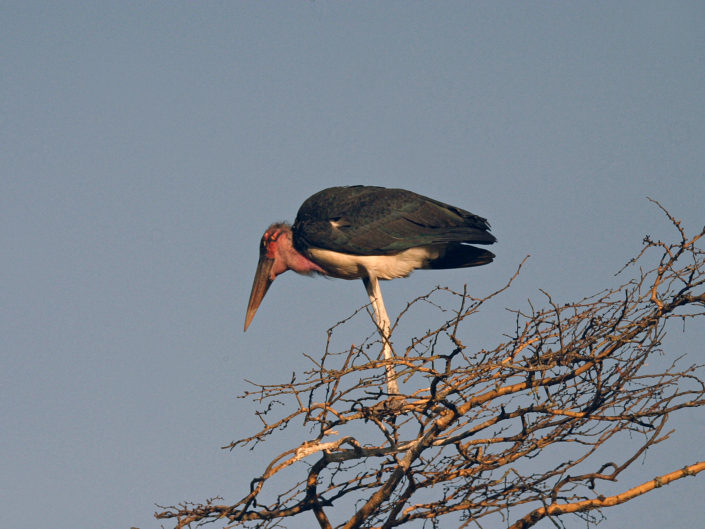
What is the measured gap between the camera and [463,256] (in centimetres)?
920

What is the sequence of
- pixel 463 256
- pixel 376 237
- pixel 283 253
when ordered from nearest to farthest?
pixel 376 237, pixel 463 256, pixel 283 253

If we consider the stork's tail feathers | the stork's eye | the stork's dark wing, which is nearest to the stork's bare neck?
the stork's eye

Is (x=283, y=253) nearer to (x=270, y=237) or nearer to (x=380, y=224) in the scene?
(x=270, y=237)

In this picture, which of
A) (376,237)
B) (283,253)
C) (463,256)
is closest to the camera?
(376,237)

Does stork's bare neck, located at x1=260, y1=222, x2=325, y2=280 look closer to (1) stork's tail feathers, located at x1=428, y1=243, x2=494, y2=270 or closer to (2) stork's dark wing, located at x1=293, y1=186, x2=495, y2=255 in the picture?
(2) stork's dark wing, located at x1=293, y1=186, x2=495, y2=255

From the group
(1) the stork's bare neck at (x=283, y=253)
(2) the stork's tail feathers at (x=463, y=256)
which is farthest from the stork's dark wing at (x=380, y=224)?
(2) the stork's tail feathers at (x=463, y=256)

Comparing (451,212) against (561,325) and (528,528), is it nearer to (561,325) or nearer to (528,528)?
(561,325)

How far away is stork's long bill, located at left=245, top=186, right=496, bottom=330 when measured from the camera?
898cm

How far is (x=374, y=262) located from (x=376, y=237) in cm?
23

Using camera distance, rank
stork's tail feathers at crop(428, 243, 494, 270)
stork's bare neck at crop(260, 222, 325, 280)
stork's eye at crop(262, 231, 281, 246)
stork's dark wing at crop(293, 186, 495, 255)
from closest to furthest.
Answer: stork's dark wing at crop(293, 186, 495, 255) → stork's tail feathers at crop(428, 243, 494, 270) → stork's bare neck at crop(260, 222, 325, 280) → stork's eye at crop(262, 231, 281, 246)

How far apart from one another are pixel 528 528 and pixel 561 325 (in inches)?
49.4

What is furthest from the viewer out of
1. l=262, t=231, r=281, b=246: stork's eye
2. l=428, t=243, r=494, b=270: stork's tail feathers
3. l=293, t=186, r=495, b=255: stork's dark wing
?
l=262, t=231, r=281, b=246: stork's eye

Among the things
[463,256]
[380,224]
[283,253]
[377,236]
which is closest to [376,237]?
[377,236]

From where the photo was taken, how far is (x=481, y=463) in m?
6.33
